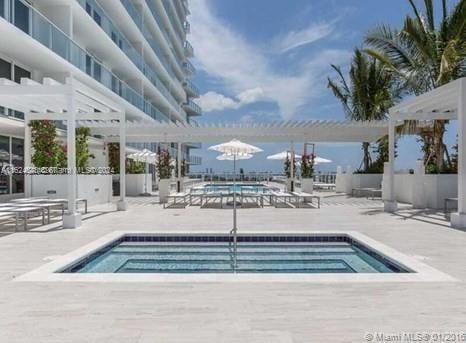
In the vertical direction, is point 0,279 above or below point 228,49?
→ below

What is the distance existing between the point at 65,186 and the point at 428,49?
523 inches

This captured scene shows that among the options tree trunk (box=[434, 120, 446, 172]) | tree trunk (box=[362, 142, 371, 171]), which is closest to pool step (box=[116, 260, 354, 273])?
tree trunk (box=[434, 120, 446, 172])

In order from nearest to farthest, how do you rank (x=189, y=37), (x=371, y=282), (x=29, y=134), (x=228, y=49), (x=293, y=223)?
(x=371, y=282), (x=293, y=223), (x=29, y=134), (x=228, y=49), (x=189, y=37)

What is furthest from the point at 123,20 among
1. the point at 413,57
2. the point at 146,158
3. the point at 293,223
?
the point at 293,223

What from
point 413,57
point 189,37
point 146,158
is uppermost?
point 189,37

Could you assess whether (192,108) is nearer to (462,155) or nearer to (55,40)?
(55,40)

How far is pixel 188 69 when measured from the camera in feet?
175

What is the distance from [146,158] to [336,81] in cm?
1218

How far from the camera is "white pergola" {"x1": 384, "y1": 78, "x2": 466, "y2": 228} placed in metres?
9.07

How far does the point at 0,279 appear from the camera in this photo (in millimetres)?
Answer: 4719

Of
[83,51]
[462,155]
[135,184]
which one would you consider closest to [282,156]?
[135,184]

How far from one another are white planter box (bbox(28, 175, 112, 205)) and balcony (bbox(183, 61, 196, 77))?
39635 millimetres

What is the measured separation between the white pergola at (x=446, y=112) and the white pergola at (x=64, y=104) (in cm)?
916

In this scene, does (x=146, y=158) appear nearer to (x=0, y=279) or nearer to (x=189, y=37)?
(x=0, y=279)
